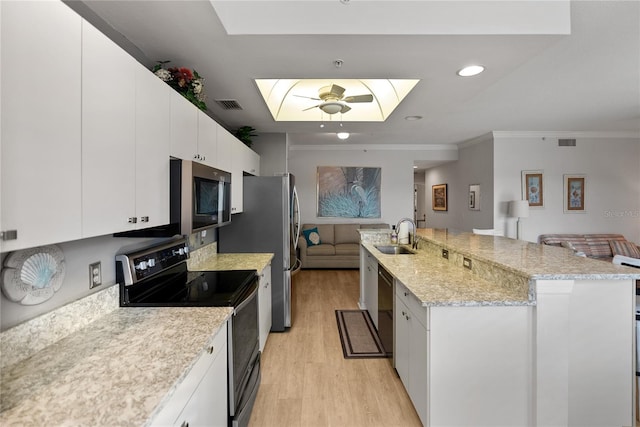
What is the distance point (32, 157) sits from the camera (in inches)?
32.7

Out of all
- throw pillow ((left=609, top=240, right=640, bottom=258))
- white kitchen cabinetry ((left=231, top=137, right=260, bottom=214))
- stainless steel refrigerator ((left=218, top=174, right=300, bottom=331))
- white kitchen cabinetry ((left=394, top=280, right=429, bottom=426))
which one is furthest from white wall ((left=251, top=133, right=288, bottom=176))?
throw pillow ((left=609, top=240, right=640, bottom=258))

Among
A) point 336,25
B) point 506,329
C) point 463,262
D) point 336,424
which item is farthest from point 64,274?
point 463,262

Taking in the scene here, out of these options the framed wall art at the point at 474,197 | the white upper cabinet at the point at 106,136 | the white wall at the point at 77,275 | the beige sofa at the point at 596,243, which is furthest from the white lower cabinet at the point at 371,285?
the beige sofa at the point at 596,243

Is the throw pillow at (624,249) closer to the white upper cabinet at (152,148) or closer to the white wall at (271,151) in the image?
the white wall at (271,151)

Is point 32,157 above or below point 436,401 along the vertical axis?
above

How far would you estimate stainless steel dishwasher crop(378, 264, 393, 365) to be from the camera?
250 centimetres

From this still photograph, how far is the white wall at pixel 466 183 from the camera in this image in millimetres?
5562

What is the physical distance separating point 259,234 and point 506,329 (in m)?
2.31

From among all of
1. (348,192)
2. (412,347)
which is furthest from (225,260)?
(348,192)

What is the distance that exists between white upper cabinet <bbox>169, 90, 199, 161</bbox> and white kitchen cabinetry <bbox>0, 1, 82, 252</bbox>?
0.66 meters

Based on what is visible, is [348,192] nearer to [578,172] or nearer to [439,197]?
[439,197]

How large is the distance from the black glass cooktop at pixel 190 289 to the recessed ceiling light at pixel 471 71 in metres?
2.22

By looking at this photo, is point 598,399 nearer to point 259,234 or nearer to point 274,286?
point 274,286

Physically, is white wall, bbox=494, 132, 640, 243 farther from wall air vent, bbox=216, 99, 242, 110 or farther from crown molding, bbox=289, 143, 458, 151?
wall air vent, bbox=216, 99, 242, 110
